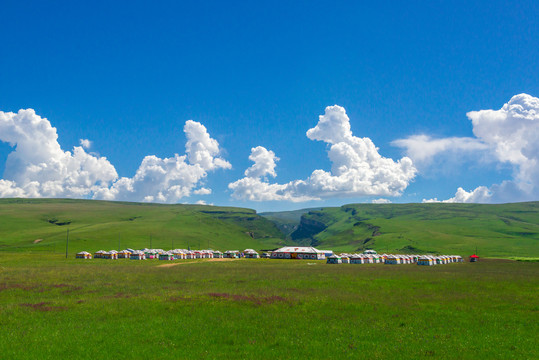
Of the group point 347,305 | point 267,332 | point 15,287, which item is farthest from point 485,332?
point 15,287

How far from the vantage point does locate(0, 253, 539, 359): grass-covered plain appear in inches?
909

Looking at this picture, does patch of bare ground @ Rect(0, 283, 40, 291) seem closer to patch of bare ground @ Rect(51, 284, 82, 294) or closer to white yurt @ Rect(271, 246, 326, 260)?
patch of bare ground @ Rect(51, 284, 82, 294)

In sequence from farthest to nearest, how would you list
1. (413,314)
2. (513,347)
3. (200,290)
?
(200,290) < (413,314) < (513,347)

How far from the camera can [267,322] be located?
30.6 metres

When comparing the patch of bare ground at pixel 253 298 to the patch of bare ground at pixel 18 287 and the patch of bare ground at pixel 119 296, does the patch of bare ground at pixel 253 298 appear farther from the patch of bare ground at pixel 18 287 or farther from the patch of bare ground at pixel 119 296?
the patch of bare ground at pixel 18 287

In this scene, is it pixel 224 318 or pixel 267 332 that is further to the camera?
pixel 224 318

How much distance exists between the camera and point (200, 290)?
4878 cm

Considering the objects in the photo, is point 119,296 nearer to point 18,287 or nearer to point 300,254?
point 18,287

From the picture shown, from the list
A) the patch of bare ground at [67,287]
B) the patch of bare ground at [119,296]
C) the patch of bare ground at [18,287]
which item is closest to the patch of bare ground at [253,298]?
the patch of bare ground at [119,296]

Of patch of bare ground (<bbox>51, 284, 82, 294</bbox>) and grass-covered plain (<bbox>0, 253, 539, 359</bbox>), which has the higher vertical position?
patch of bare ground (<bbox>51, 284, 82, 294</bbox>)

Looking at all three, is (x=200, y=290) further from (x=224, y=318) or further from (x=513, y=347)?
(x=513, y=347)

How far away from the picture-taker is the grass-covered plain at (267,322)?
23078 millimetres

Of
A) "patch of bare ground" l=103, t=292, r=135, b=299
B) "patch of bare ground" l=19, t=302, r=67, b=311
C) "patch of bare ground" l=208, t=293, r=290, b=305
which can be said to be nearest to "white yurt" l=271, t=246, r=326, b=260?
"patch of bare ground" l=208, t=293, r=290, b=305

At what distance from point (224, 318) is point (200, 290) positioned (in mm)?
17680
